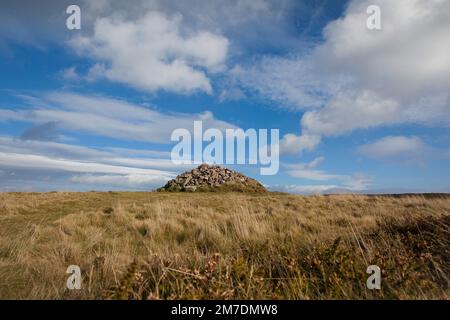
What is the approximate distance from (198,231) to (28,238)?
4.44 m

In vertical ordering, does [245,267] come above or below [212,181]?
below

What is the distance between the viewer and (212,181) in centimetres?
3656

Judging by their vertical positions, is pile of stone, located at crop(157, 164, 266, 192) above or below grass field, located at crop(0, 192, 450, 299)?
above

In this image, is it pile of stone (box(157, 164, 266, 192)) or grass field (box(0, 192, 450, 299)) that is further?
pile of stone (box(157, 164, 266, 192))

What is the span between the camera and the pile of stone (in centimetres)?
3517

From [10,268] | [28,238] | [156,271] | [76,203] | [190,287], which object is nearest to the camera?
[190,287]

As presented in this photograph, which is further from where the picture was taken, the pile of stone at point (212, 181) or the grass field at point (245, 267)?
the pile of stone at point (212, 181)

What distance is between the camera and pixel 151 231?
9.80 metres

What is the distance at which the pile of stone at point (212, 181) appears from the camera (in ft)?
115

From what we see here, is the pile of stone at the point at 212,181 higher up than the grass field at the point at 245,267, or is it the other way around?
the pile of stone at the point at 212,181

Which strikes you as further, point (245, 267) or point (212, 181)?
point (212, 181)
